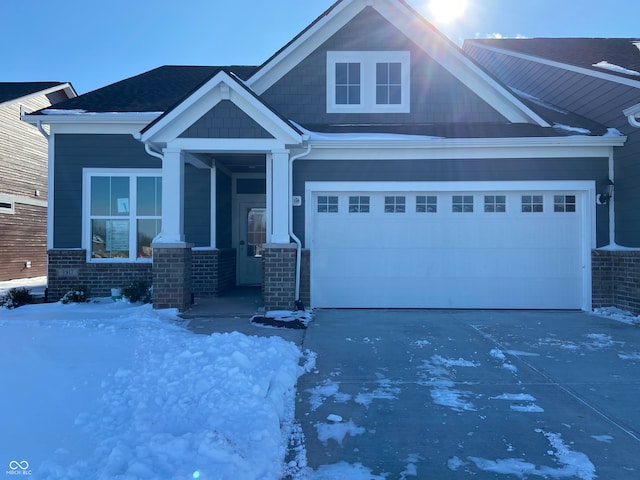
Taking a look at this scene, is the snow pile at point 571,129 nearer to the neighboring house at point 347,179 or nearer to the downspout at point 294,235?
the neighboring house at point 347,179

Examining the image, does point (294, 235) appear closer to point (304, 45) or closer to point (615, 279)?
point (304, 45)

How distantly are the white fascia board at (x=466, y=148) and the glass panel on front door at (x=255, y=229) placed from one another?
11.4ft

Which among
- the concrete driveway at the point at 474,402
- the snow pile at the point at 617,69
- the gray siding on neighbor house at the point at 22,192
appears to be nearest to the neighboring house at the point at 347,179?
the snow pile at the point at 617,69

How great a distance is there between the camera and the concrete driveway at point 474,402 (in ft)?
10.8

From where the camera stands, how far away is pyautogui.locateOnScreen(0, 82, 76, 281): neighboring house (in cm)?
1563

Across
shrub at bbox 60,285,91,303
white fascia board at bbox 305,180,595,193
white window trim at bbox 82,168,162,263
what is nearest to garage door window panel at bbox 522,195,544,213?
white fascia board at bbox 305,180,595,193

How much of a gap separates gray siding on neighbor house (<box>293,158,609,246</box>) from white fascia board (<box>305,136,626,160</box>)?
106 mm

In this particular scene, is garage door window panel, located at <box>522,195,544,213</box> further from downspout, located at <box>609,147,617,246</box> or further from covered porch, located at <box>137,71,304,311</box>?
covered porch, located at <box>137,71,304,311</box>

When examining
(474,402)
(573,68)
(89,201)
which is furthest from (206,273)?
(573,68)

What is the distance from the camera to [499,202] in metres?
9.21

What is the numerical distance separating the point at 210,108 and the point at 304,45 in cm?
332

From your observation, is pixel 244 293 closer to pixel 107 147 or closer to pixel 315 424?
pixel 107 147

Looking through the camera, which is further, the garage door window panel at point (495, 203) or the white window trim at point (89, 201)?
the white window trim at point (89, 201)

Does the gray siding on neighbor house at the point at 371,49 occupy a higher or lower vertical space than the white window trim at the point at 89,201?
higher
